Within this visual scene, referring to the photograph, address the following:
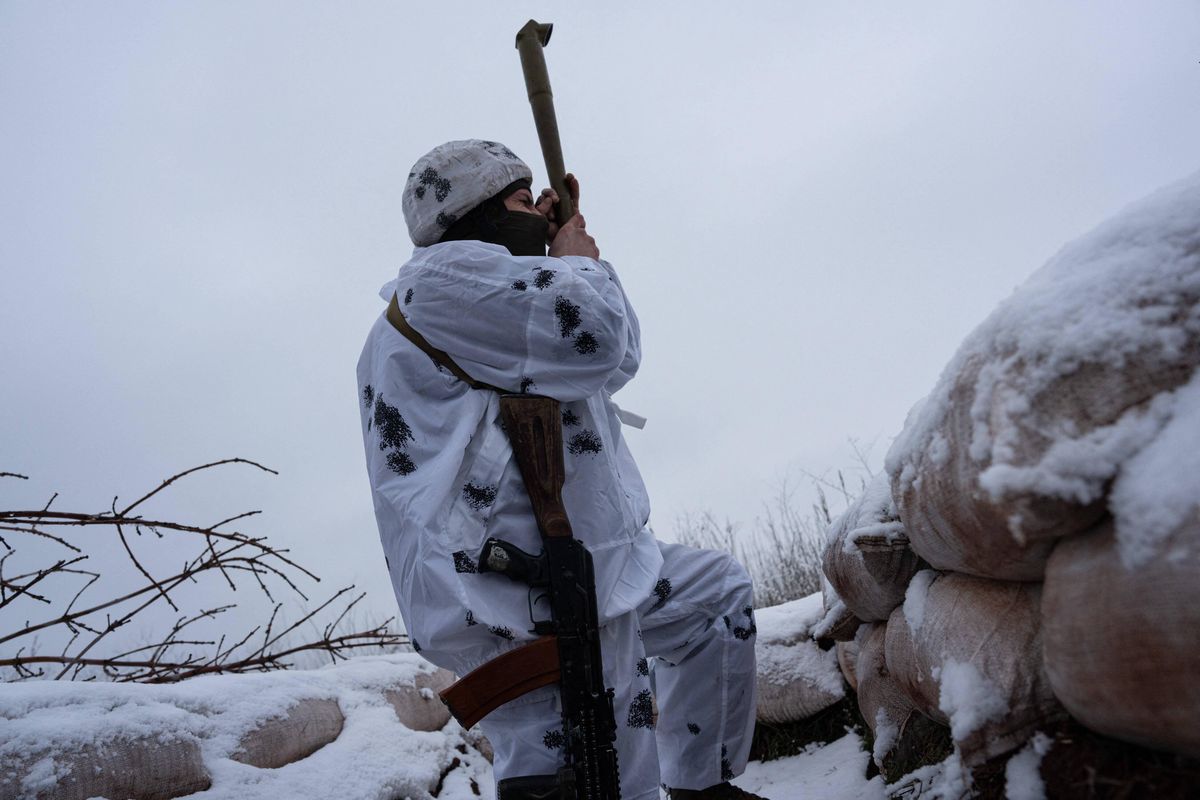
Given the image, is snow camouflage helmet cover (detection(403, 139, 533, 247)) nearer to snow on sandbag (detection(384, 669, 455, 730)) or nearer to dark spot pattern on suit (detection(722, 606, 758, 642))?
dark spot pattern on suit (detection(722, 606, 758, 642))

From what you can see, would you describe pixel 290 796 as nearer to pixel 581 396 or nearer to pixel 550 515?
pixel 550 515

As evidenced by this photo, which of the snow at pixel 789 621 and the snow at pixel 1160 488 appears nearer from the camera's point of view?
the snow at pixel 1160 488

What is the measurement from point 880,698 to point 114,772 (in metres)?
2.11

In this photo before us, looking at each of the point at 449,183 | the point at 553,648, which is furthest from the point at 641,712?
the point at 449,183

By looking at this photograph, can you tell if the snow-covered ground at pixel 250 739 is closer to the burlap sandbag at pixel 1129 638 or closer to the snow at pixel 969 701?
the snow at pixel 969 701

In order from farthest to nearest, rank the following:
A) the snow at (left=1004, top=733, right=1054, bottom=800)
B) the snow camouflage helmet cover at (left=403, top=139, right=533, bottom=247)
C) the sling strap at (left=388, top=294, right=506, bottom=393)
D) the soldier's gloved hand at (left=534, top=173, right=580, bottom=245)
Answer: the soldier's gloved hand at (left=534, top=173, right=580, bottom=245) < the snow camouflage helmet cover at (left=403, top=139, right=533, bottom=247) < the sling strap at (left=388, top=294, right=506, bottom=393) < the snow at (left=1004, top=733, right=1054, bottom=800)

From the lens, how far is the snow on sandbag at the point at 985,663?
1.30 metres

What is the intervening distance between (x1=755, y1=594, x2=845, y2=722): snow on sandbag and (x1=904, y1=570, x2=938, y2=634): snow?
61.1 inches

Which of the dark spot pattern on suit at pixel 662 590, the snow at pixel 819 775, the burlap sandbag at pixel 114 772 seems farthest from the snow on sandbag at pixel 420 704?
the dark spot pattern on suit at pixel 662 590

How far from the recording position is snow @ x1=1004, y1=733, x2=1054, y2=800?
1.23 meters

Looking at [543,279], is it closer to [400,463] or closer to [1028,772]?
[400,463]

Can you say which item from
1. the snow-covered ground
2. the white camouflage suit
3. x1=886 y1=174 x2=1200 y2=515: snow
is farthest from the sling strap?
the snow-covered ground

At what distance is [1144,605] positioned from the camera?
1.00 m

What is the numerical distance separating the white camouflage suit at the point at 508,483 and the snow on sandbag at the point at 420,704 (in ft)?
5.12
